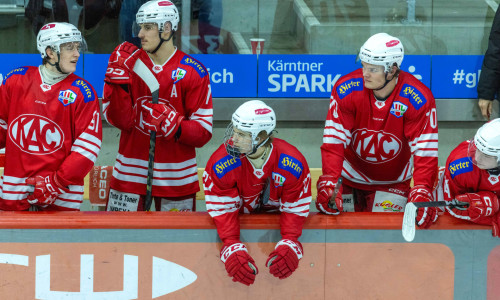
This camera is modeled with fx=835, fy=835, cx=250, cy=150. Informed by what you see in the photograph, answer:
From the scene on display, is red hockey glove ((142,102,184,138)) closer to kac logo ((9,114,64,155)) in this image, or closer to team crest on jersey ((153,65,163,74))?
team crest on jersey ((153,65,163,74))

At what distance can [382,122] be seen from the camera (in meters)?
4.41

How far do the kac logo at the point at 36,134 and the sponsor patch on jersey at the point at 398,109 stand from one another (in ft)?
5.55

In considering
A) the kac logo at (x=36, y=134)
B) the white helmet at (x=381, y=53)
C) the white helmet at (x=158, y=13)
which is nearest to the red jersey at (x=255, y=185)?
the white helmet at (x=381, y=53)

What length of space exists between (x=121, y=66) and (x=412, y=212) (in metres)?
1.66

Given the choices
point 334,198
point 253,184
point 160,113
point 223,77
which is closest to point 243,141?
point 253,184

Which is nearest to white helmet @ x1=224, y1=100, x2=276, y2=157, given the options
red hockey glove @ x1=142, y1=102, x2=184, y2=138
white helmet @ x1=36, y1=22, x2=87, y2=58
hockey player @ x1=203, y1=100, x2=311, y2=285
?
hockey player @ x1=203, y1=100, x2=311, y2=285

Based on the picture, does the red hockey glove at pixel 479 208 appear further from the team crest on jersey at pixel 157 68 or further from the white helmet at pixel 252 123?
the team crest on jersey at pixel 157 68

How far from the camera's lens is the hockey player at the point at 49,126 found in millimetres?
4098

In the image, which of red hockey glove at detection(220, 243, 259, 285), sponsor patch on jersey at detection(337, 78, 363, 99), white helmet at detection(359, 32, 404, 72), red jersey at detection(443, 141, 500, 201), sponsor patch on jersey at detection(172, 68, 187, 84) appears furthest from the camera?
sponsor patch on jersey at detection(172, 68, 187, 84)

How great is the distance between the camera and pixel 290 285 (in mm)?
3953

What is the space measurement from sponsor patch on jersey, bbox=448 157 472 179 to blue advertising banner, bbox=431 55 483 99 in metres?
2.67

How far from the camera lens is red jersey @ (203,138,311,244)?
3.84 m

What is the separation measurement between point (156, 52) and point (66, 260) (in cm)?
126

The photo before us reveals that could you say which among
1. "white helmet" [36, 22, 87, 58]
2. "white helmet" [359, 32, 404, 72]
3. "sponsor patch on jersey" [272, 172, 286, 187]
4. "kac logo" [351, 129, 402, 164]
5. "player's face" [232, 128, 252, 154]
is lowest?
"kac logo" [351, 129, 402, 164]
